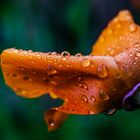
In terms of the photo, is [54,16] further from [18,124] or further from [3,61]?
[3,61]

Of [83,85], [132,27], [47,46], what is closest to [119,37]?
[132,27]

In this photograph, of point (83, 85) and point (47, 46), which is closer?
point (83, 85)

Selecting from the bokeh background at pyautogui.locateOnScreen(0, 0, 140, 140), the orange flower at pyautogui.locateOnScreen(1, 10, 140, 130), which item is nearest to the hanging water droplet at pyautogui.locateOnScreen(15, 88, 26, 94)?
the orange flower at pyautogui.locateOnScreen(1, 10, 140, 130)

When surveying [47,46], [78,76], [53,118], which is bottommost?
[47,46]

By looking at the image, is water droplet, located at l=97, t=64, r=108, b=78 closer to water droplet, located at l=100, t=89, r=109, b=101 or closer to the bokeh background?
water droplet, located at l=100, t=89, r=109, b=101

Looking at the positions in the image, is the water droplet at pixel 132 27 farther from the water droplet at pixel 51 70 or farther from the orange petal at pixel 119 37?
the water droplet at pixel 51 70

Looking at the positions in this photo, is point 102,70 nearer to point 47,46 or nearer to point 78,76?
point 78,76

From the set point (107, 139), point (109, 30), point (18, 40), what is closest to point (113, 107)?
point (109, 30)

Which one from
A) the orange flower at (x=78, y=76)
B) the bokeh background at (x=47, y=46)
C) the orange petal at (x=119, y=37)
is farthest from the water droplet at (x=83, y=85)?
the bokeh background at (x=47, y=46)
